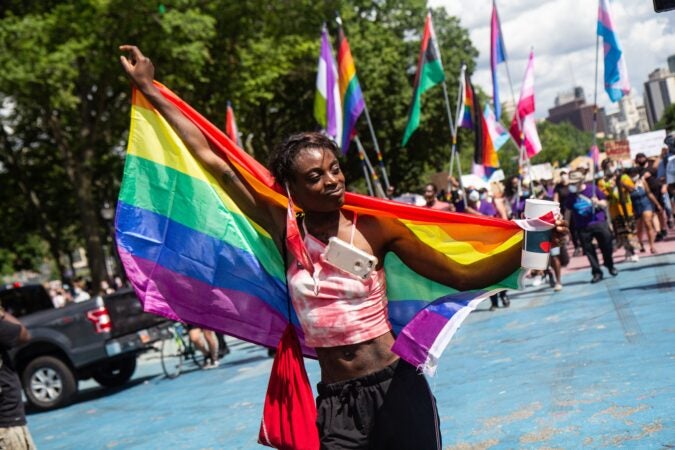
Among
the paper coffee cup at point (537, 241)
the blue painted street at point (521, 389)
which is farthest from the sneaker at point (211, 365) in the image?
the paper coffee cup at point (537, 241)

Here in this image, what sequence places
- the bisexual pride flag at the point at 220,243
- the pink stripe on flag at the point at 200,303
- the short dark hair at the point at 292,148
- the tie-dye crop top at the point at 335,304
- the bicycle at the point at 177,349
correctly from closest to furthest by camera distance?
1. the tie-dye crop top at the point at 335,304
2. the short dark hair at the point at 292,148
3. the bisexual pride flag at the point at 220,243
4. the pink stripe on flag at the point at 200,303
5. the bicycle at the point at 177,349

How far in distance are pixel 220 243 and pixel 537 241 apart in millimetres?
1467

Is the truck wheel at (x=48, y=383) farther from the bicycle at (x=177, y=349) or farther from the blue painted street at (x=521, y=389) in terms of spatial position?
the bicycle at (x=177, y=349)

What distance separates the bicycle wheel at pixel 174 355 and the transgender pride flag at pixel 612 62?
25.8 feet

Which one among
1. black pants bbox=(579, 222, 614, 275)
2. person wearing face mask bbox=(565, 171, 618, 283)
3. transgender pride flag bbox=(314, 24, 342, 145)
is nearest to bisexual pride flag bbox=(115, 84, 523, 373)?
person wearing face mask bbox=(565, 171, 618, 283)

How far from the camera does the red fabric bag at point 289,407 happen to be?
3943 millimetres

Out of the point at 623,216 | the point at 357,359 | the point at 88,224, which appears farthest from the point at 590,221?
the point at 88,224

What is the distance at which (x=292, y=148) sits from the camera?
4109mm

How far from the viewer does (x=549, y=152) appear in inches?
6063

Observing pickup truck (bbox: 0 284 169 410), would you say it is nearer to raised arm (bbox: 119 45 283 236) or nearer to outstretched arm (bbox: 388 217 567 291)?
raised arm (bbox: 119 45 283 236)

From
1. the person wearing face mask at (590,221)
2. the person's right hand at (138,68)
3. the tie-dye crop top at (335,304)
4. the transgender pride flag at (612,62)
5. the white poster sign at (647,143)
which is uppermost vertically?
the transgender pride flag at (612,62)

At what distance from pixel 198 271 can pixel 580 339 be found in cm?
651

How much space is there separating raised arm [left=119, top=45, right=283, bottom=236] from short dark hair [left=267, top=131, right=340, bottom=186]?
229 millimetres

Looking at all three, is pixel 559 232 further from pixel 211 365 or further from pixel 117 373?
pixel 117 373
